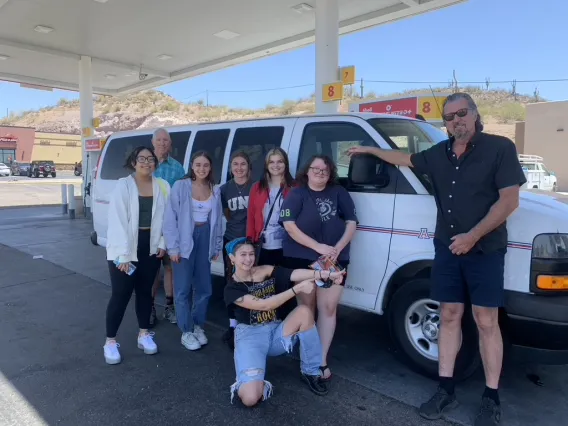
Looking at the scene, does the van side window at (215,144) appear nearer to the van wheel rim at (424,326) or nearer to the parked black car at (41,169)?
the van wheel rim at (424,326)

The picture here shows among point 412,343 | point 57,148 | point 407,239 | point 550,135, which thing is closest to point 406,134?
point 407,239

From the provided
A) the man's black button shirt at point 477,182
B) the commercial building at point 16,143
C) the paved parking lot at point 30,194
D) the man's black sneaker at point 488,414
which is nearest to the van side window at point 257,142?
the man's black button shirt at point 477,182

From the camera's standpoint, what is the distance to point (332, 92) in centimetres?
922

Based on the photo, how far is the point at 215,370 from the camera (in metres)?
3.85

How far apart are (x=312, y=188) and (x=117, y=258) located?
169 centimetres

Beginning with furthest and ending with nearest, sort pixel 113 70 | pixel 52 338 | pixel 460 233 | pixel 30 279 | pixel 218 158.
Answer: pixel 113 70
pixel 30 279
pixel 218 158
pixel 52 338
pixel 460 233

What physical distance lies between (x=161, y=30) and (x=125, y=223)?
9.87m

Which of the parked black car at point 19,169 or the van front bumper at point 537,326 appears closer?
the van front bumper at point 537,326

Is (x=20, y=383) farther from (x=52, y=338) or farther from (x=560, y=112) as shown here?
(x=560, y=112)

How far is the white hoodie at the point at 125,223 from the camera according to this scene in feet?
12.4

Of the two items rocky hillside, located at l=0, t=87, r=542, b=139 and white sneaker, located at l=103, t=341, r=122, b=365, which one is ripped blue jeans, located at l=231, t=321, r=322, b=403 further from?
rocky hillside, located at l=0, t=87, r=542, b=139

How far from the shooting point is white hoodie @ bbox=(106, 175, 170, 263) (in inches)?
149

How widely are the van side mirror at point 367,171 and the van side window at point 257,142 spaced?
1.03 m

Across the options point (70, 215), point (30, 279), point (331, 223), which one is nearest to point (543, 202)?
point (331, 223)
